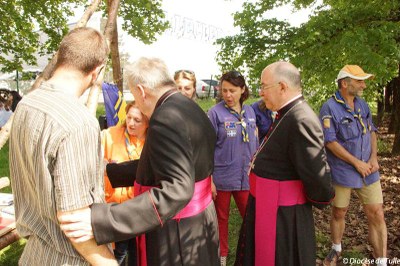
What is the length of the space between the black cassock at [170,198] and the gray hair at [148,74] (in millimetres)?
85

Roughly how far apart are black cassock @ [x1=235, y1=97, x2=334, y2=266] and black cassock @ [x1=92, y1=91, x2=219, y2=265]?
0.59 metres

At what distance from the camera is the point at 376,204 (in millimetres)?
3662

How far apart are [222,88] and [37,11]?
9231 mm

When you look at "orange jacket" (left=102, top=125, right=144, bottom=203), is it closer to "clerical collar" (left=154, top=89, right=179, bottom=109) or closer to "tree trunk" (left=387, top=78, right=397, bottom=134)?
"clerical collar" (left=154, top=89, right=179, bottom=109)

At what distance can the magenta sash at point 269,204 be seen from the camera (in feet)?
8.52

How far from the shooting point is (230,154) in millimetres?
3746

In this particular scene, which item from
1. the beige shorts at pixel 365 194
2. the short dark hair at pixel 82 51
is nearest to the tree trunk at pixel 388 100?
the beige shorts at pixel 365 194

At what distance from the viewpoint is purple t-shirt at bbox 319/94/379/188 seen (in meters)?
3.65

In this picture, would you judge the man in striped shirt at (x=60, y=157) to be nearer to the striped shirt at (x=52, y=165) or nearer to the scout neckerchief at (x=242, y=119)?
the striped shirt at (x=52, y=165)

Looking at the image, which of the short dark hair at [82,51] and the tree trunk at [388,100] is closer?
the short dark hair at [82,51]

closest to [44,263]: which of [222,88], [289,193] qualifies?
[289,193]

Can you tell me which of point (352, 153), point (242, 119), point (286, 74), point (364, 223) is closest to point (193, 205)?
point (286, 74)

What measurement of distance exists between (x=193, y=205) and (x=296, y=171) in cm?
86

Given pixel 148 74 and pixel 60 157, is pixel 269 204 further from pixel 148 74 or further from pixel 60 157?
pixel 60 157
